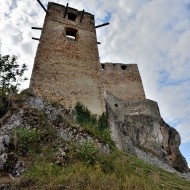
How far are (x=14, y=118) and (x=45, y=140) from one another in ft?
4.41

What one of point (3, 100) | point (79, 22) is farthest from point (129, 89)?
point (3, 100)

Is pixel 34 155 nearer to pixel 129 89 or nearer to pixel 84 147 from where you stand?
pixel 84 147

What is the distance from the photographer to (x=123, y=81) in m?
24.3

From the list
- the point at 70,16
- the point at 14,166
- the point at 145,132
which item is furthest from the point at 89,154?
the point at 70,16

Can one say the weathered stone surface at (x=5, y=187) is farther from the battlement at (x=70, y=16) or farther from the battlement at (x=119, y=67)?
the battlement at (x=119, y=67)

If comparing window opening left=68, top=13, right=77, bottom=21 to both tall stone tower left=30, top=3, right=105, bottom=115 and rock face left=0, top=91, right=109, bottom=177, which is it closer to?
tall stone tower left=30, top=3, right=105, bottom=115

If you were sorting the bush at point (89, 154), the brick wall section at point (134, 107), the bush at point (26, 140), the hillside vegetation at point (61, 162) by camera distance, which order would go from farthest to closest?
1. the brick wall section at point (134, 107)
2. the bush at point (26, 140)
3. the bush at point (89, 154)
4. the hillside vegetation at point (61, 162)

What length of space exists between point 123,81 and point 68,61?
1067 centimetres

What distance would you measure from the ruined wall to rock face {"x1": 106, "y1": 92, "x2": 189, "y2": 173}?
409 cm

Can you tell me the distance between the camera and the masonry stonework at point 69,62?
13.1 m

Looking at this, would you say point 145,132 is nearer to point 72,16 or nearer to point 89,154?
point 72,16

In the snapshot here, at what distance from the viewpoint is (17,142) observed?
22.5 feet

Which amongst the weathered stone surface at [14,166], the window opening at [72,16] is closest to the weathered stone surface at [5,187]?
the weathered stone surface at [14,166]

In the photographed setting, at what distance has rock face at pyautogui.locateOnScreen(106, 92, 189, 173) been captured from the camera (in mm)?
14720
